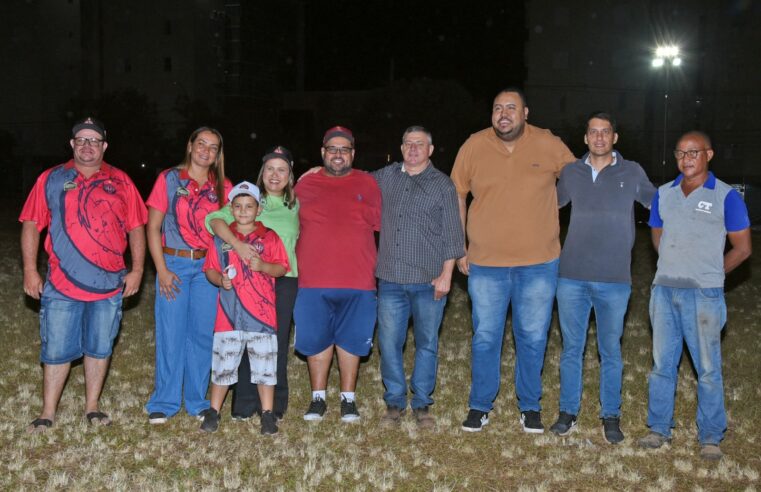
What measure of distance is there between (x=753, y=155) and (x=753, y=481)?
50.9 m

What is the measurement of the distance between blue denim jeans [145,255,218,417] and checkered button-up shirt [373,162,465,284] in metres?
1.62

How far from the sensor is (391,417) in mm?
7195

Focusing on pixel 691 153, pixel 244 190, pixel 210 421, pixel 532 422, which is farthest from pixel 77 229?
pixel 691 153

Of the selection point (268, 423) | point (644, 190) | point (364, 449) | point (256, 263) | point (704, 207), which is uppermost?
point (644, 190)

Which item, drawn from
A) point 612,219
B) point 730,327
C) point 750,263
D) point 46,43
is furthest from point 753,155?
point 46,43

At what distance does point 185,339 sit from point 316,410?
1.35 metres

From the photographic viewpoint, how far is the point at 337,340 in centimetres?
730

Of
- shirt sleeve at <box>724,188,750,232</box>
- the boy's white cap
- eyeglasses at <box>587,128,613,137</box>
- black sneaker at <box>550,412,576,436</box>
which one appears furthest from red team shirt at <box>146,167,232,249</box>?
shirt sleeve at <box>724,188,750,232</box>

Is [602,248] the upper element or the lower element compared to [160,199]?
lower

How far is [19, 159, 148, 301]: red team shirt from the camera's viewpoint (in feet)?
21.3

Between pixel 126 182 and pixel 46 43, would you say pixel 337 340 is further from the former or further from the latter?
pixel 46 43

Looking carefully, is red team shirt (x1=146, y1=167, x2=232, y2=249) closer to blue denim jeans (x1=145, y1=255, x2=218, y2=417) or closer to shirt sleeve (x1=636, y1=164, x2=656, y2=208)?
blue denim jeans (x1=145, y1=255, x2=218, y2=417)

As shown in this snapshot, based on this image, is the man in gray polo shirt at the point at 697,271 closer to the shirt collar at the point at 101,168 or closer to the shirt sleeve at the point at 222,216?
the shirt sleeve at the point at 222,216

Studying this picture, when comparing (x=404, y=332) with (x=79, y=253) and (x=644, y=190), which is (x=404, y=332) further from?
(x=79, y=253)
